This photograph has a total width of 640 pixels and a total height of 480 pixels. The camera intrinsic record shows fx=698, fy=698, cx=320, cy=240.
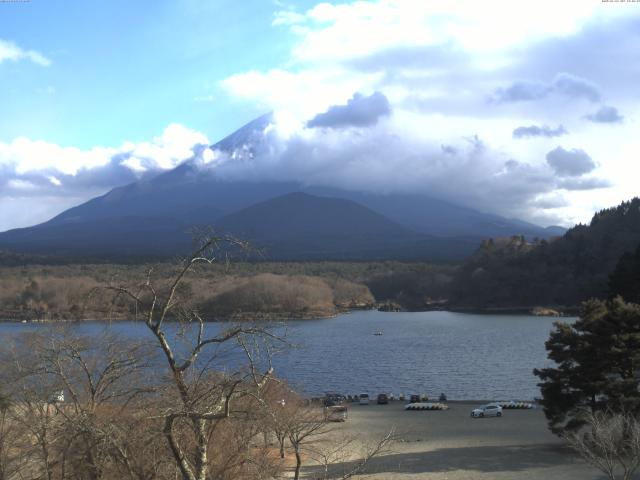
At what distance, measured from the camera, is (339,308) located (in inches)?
3639

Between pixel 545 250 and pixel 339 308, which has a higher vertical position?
pixel 545 250

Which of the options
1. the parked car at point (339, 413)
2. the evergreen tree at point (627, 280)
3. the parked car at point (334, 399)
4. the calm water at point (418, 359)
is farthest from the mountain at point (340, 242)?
the parked car at point (339, 413)

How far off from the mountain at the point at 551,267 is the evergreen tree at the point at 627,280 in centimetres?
5411

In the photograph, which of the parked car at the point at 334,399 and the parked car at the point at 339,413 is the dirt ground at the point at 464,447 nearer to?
the parked car at the point at 339,413

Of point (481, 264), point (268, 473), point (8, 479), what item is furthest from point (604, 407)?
point (481, 264)

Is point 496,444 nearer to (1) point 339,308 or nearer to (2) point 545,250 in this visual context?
(1) point 339,308

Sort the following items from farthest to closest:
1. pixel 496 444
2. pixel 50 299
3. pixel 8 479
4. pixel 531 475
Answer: pixel 50 299, pixel 496 444, pixel 531 475, pixel 8 479

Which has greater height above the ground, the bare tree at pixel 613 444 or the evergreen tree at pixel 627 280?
the evergreen tree at pixel 627 280

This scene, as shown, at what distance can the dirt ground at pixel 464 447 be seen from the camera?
1658cm

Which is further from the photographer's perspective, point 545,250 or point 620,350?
point 545,250

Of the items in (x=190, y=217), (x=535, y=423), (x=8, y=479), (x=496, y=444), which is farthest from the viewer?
(x=190, y=217)

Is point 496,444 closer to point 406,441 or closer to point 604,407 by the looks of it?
point 406,441

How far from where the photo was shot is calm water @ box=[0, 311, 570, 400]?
111ft

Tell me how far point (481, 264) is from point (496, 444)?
259ft
